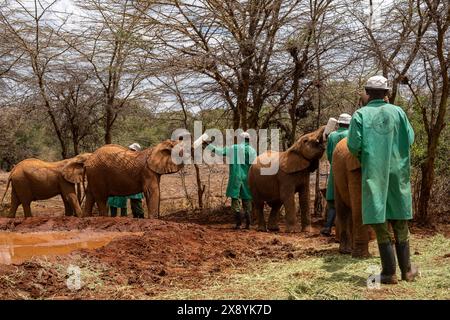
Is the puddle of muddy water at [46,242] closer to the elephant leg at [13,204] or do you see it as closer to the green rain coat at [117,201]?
the green rain coat at [117,201]

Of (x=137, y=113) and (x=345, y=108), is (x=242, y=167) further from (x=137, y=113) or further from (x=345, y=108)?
(x=137, y=113)

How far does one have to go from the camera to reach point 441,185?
41.3ft

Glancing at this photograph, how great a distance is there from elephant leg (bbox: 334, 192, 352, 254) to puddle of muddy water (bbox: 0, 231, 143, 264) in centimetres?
319

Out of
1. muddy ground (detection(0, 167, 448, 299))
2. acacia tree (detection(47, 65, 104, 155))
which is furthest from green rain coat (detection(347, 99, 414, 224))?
acacia tree (detection(47, 65, 104, 155))

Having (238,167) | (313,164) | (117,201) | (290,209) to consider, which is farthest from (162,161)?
(313,164)

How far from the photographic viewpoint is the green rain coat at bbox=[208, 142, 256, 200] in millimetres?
10859

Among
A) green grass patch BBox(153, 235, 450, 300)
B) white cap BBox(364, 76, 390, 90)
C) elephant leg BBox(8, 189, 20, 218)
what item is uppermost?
white cap BBox(364, 76, 390, 90)

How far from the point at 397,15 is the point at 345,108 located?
3804mm

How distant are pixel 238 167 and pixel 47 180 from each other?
5.57 meters

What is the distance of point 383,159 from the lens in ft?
17.9

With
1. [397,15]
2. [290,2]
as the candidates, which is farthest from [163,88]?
[397,15]

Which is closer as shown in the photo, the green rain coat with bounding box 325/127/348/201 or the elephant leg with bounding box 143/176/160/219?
the green rain coat with bounding box 325/127/348/201

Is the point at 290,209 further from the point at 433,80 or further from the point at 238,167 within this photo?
the point at 433,80

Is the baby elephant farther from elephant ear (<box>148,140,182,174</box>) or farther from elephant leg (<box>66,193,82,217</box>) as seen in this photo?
elephant ear (<box>148,140,182,174</box>)
